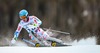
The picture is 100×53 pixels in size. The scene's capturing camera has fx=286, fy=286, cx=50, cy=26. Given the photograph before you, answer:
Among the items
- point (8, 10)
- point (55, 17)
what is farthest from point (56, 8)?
point (8, 10)

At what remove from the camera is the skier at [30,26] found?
2992 millimetres

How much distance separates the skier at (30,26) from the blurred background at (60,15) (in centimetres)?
4

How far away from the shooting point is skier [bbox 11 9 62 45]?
2.99 metres

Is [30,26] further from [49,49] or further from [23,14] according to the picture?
[49,49]

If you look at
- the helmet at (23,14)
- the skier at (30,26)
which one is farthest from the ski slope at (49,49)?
the helmet at (23,14)

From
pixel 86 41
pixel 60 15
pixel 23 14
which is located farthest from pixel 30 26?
pixel 86 41

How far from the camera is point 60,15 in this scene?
3068mm

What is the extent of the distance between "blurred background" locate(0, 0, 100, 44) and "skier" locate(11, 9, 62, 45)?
39mm

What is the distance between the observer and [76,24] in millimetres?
3096

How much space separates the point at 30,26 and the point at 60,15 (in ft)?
1.12

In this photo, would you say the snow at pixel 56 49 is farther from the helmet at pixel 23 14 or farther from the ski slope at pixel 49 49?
the helmet at pixel 23 14

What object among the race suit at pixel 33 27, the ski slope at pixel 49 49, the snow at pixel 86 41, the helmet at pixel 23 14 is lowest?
the ski slope at pixel 49 49

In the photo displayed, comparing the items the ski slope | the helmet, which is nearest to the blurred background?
the helmet

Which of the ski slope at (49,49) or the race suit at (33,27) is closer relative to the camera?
the ski slope at (49,49)
